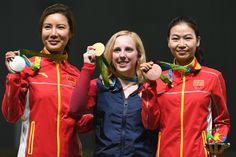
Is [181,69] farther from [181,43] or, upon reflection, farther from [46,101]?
[46,101]

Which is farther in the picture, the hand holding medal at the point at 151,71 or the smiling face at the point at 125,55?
the smiling face at the point at 125,55

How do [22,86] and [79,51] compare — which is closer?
[22,86]

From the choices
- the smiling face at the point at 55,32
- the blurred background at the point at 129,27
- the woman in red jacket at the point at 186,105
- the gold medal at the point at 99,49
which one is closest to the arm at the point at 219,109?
the woman in red jacket at the point at 186,105

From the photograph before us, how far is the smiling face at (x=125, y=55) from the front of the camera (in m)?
2.80

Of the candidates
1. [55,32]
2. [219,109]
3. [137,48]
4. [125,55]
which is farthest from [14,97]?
[219,109]

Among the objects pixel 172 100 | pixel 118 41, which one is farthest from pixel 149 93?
pixel 118 41

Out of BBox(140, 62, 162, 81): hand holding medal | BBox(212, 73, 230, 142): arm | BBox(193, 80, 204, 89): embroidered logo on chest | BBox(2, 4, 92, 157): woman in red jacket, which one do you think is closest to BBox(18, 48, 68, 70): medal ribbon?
BBox(2, 4, 92, 157): woman in red jacket

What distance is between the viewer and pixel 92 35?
469 centimetres

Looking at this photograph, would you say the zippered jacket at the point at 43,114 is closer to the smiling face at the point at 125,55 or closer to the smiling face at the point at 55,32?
the smiling face at the point at 55,32

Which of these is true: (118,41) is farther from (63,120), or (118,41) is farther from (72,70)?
(63,120)

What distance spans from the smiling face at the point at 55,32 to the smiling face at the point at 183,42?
59 centimetres

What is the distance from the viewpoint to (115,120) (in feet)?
8.81

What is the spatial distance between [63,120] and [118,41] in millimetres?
546

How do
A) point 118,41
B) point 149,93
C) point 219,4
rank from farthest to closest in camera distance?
point 219,4 < point 118,41 < point 149,93
